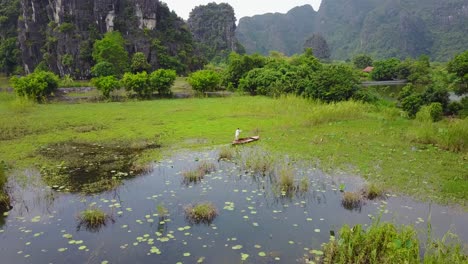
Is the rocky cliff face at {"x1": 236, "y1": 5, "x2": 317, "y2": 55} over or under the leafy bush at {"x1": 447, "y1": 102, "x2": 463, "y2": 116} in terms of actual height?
over

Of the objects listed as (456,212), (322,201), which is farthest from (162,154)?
(456,212)

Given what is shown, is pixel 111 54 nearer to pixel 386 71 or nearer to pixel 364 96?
pixel 364 96

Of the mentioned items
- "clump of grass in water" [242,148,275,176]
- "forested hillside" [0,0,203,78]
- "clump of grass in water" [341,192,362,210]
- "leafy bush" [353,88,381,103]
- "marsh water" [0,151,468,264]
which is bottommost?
"marsh water" [0,151,468,264]

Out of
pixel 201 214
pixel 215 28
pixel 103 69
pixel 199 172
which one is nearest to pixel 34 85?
pixel 103 69

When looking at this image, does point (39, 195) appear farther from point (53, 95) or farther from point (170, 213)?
point (53, 95)

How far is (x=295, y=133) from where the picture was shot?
51.8ft

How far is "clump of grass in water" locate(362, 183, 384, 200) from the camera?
8.93m

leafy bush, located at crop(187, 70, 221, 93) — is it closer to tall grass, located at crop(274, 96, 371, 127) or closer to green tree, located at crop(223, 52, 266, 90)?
green tree, located at crop(223, 52, 266, 90)

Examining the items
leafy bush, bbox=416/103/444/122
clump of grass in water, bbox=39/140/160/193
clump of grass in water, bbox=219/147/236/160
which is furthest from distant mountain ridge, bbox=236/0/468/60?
clump of grass in water, bbox=39/140/160/193

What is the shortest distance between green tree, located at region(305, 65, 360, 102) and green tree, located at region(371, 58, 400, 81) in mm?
37258

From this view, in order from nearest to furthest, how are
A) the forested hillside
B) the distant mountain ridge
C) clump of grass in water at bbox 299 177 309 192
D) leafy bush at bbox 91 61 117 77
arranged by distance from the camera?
clump of grass in water at bbox 299 177 309 192 → leafy bush at bbox 91 61 117 77 → the forested hillside → the distant mountain ridge

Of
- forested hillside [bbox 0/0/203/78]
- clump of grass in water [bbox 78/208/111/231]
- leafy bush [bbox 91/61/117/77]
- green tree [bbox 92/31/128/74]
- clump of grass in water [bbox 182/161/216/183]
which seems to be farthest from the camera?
forested hillside [bbox 0/0/203/78]

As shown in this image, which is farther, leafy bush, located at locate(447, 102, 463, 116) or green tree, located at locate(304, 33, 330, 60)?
green tree, located at locate(304, 33, 330, 60)

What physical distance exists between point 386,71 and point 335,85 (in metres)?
38.9
